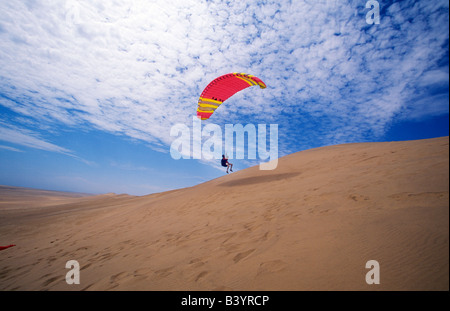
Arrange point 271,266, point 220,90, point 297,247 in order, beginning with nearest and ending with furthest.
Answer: point 271,266 → point 297,247 → point 220,90

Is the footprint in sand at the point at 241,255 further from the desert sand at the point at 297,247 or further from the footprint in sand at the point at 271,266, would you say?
the footprint in sand at the point at 271,266

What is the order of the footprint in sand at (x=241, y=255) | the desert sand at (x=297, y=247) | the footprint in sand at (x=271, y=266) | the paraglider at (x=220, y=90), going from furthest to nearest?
the paraglider at (x=220, y=90) → the footprint in sand at (x=241, y=255) → the footprint in sand at (x=271, y=266) → the desert sand at (x=297, y=247)

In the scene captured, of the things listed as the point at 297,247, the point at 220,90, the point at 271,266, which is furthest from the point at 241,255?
the point at 220,90

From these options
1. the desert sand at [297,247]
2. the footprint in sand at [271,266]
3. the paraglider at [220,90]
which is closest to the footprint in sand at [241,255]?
the desert sand at [297,247]

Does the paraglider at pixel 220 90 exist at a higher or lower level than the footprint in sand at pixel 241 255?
higher

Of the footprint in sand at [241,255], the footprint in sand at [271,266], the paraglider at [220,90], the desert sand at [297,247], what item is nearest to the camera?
the desert sand at [297,247]

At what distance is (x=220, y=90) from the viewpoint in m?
11.4

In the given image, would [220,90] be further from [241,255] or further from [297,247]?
[297,247]

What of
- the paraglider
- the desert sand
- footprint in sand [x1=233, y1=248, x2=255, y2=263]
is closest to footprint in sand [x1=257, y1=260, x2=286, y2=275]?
the desert sand

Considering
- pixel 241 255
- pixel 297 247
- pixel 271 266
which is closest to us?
pixel 271 266

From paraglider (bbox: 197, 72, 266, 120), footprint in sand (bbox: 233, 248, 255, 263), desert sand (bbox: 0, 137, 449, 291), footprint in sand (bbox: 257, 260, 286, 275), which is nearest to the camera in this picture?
desert sand (bbox: 0, 137, 449, 291)

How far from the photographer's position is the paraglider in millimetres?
10350

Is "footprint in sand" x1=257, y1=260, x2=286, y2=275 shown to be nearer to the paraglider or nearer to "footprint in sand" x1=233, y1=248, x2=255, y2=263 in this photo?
"footprint in sand" x1=233, y1=248, x2=255, y2=263

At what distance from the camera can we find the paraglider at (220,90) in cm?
1035
